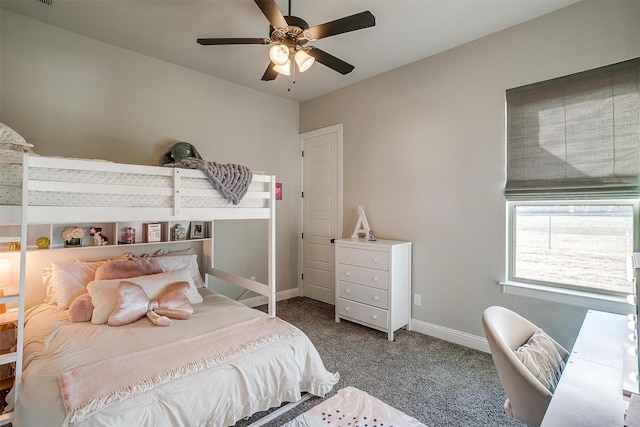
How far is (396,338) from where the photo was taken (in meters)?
2.96

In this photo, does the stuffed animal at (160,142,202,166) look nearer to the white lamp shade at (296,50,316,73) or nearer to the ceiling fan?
the ceiling fan

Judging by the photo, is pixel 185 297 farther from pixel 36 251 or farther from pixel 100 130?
pixel 100 130

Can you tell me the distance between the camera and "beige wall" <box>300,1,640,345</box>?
223 centimetres

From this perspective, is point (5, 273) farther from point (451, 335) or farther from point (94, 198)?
point (451, 335)

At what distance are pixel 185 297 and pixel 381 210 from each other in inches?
88.7

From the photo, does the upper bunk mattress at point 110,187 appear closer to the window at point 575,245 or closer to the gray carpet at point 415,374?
the gray carpet at point 415,374

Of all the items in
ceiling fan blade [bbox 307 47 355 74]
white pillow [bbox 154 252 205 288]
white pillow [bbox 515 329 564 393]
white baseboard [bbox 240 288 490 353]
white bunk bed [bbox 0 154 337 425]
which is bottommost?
white baseboard [bbox 240 288 490 353]

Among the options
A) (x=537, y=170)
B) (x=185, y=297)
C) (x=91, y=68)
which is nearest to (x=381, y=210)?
(x=537, y=170)

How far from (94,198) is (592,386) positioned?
2.53 meters

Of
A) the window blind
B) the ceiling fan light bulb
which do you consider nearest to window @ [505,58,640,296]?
the window blind

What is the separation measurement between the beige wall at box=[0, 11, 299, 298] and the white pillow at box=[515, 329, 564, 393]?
3.09 meters

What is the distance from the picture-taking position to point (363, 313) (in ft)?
10.3

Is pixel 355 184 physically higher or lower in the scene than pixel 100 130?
lower

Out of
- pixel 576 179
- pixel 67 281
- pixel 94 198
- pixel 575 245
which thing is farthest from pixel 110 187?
pixel 575 245
